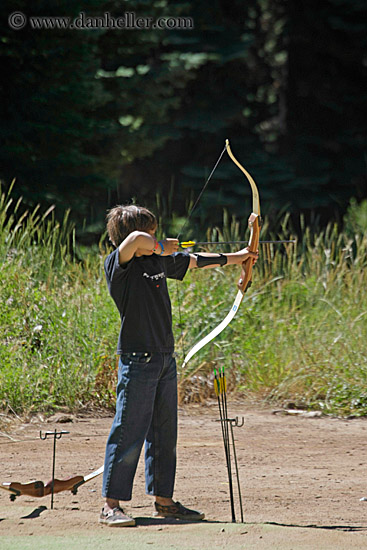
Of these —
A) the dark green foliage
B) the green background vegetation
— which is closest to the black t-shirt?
the green background vegetation

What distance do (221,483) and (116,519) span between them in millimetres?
1168

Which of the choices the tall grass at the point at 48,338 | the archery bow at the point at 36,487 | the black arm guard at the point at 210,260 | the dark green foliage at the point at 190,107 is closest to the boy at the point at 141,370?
the black arm guard at the point at 210,260

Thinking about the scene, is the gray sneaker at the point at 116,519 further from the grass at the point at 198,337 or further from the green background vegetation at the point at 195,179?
the grass at the point at 198,337

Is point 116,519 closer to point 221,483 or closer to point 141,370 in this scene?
point 141,370

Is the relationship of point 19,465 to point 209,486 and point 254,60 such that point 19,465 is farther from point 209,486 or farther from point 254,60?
point 254,60

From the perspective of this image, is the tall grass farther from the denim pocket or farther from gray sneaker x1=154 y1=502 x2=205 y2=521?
the denim pocket

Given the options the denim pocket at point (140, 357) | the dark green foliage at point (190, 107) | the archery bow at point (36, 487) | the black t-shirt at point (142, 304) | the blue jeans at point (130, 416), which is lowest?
the archery bow at point (36, 487)

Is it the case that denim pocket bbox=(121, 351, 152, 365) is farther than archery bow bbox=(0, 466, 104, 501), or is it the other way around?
archery bow bbox=(0, 466, 104, 501)

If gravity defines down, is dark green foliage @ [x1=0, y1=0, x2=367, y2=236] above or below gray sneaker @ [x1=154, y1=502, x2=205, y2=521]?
above

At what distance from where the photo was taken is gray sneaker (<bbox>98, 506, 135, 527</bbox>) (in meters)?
3.55

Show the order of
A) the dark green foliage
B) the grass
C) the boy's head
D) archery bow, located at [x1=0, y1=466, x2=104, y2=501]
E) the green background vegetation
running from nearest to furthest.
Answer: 1. the boy's head
2. archery bow, located at [x1=0, y1=466, x2=104, y2=501]
3. the grass
4. the green background vegetation
5. the dark green foliage

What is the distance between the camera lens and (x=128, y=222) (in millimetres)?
3699

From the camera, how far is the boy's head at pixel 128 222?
12.1ft

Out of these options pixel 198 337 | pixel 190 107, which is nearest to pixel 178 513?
pixel 198 337
